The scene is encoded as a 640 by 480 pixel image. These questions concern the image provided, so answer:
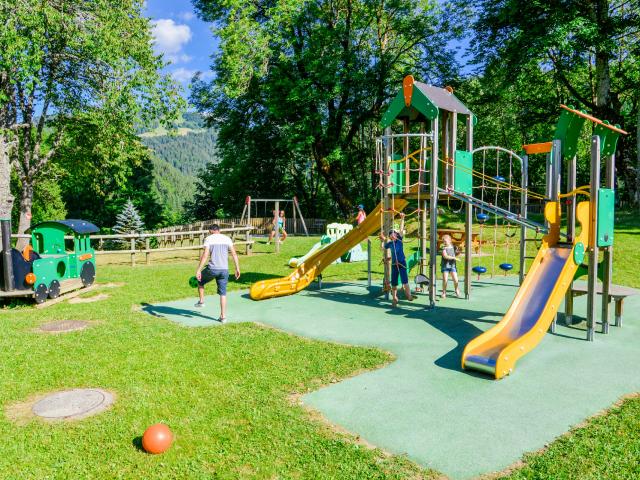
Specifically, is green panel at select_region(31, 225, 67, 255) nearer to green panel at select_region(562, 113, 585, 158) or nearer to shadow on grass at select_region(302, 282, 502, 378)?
shadow on grass at select_region(302, 282, 502, 378)

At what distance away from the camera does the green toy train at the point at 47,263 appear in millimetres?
11023

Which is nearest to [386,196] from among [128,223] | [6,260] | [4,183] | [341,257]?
[341,257]

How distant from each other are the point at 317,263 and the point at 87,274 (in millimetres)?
6313

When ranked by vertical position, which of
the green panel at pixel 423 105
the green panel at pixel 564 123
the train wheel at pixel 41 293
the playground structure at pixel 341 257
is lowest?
the train wheel at pixel 41 293

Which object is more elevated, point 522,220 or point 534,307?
point 522,220

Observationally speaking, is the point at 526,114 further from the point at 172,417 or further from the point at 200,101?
the point at 172,417

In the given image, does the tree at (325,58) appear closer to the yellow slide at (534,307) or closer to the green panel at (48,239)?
the green panel at (48,239)

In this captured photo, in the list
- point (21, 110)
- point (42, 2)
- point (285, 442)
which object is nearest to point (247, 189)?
point (21, 110)

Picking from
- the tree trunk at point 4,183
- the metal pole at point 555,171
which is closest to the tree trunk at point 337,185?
the tree trunk at point 4,183

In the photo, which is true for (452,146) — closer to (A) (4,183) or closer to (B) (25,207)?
(A) (4,183)

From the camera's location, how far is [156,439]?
469 centimetres

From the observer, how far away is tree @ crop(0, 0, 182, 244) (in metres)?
18.1

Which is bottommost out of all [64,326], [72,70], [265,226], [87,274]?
[64,326]

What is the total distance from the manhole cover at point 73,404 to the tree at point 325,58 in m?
24.1
